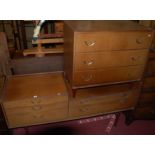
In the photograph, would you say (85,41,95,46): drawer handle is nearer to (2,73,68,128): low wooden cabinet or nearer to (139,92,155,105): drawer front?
(2,73,68,128): low wooden cabinet

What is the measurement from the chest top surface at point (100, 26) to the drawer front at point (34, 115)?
756 mm

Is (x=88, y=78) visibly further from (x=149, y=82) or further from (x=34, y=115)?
(x=149, y=82)

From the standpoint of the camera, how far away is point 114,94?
1.55 metres

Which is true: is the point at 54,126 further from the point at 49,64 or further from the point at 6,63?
the point at 6,63

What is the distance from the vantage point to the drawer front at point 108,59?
1204 mm

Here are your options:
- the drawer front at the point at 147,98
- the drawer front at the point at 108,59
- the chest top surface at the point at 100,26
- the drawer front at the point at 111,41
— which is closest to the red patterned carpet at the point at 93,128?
the drawer front at the point at 147,98

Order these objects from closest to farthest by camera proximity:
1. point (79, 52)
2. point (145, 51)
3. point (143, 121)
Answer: point (79, 52) < point (145, 51) < point (143, 121)

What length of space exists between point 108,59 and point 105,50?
9 cm

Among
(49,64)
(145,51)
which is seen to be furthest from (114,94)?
(49,64)

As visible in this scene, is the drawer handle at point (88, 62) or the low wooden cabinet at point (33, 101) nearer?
the drawer handle at point (88, 62)

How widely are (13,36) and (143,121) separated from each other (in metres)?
2.76

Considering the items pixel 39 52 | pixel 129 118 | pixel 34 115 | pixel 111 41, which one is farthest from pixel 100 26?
pixel 129 118

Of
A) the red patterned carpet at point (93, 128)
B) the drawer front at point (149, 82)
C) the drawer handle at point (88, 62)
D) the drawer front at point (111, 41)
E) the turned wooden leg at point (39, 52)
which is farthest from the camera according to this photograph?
the red patterned carpet at point (93, 128)

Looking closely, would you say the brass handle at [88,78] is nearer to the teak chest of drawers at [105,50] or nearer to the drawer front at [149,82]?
the teak chest of drawers at [105,50]
